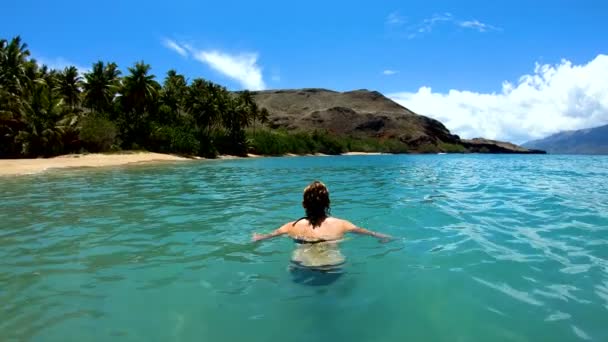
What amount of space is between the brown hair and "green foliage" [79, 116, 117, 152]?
48590 millimetres

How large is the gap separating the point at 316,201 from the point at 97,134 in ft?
160

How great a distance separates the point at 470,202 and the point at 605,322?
9.19 meters

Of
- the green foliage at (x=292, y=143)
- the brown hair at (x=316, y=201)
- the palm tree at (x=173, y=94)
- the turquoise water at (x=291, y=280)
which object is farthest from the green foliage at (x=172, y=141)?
the brown hair at (x=316, y=201)

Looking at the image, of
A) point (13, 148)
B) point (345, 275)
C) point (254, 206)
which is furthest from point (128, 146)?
point (345, 275)

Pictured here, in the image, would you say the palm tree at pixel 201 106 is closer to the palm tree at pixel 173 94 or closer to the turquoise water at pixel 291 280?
the palm tree at pixel 173 94

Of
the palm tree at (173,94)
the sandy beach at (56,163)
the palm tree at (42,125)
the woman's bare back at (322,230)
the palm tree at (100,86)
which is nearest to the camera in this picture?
the woman's bare back at (322,230)

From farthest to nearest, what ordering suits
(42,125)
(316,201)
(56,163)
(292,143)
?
(292,143) → (42,125) → (56,163) → (316,201)

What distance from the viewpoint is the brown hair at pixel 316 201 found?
6.25 m

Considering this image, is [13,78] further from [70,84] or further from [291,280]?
[291,280]

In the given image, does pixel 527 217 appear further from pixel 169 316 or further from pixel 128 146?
pixel 128 146

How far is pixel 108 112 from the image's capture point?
197 ft

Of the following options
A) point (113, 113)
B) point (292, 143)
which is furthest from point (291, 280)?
point (292, 143)

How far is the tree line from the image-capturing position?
4328cm

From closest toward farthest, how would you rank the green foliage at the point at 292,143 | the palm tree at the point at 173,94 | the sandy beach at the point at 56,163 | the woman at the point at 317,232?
the woman at the point at 317,232 → the sandy beach at the point at 56,163 → the palm tree at the point at 173,94 → the green foliage at the point at 292,143
